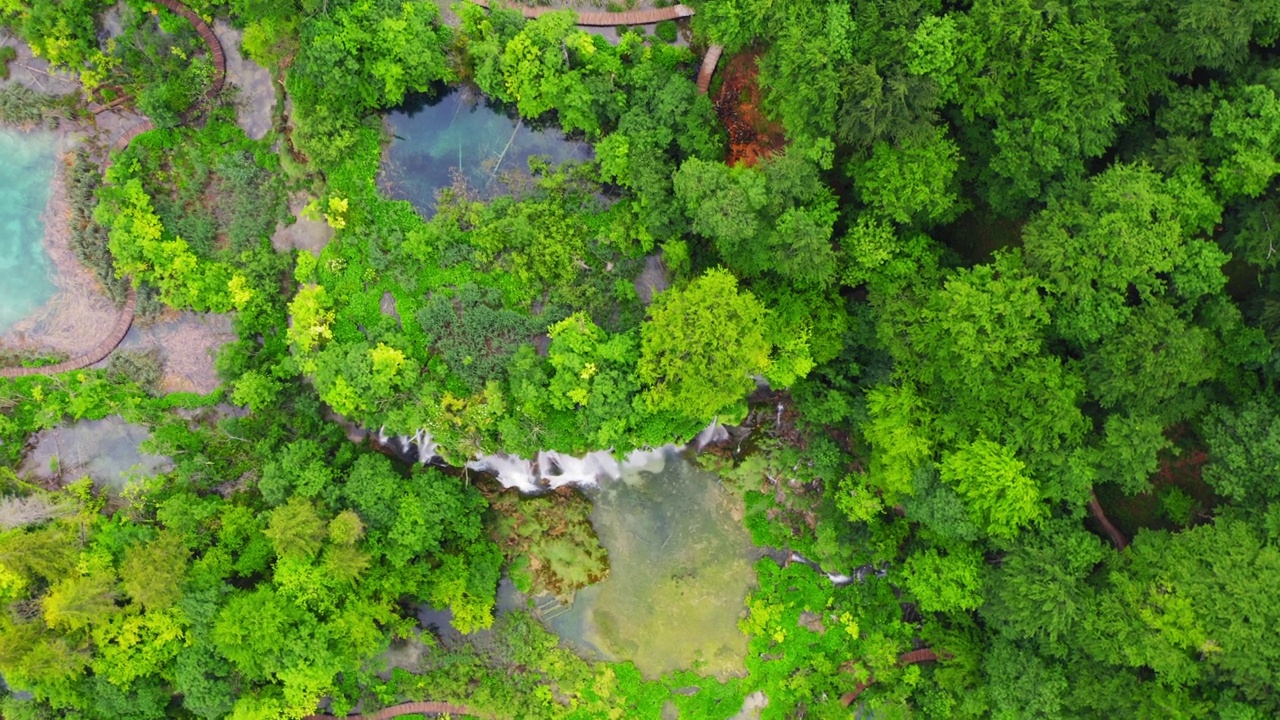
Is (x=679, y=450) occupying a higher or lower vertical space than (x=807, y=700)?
higher

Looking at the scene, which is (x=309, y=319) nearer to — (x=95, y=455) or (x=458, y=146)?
(x=458, y=146)

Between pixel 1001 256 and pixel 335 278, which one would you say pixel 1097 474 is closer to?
pixel 1001 256

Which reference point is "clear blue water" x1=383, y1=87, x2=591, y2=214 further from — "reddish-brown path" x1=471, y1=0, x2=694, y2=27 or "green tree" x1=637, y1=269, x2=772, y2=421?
"green tree" x1=637, y1=269, x2=772, y2=421

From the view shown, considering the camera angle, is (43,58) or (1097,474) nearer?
(1097,474)

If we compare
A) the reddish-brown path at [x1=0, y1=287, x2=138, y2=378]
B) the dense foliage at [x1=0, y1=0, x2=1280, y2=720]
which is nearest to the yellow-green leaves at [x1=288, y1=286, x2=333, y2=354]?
the dense foliage at [x1=0, y1=0, x2=1280, y2=720]

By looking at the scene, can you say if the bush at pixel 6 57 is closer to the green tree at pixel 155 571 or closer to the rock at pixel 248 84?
the rock at pixel 248 84

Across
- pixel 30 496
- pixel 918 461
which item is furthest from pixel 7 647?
pixel 918 461

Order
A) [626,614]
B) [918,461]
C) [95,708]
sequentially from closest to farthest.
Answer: [918,461] → [95,708] → [626,614]
